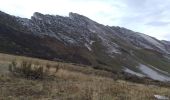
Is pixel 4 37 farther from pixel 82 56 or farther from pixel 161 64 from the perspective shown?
pixel 161 64

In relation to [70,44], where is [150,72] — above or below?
below

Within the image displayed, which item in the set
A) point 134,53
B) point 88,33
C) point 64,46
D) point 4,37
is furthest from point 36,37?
point 134,53

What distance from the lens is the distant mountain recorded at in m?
113

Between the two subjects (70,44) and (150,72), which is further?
(70,44)

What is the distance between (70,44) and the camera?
464 ft

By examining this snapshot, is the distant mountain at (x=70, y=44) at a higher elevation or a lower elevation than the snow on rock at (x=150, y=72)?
higher

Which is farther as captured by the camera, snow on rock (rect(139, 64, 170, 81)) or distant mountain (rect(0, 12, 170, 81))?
snow on rock (rect(139, 64, 170, 81))

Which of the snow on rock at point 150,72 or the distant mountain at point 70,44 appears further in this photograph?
the snow on rock at point 150,72

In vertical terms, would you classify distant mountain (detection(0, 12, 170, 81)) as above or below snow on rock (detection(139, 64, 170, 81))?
above

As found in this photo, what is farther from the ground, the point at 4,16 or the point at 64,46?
the point at 4,16

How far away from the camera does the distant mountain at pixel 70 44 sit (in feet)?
370

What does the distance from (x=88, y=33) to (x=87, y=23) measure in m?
21.0

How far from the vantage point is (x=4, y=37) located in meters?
109

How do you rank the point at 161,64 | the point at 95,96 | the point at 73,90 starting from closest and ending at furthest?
the point at 95,96, the point at 73,90, the point at 161,64
